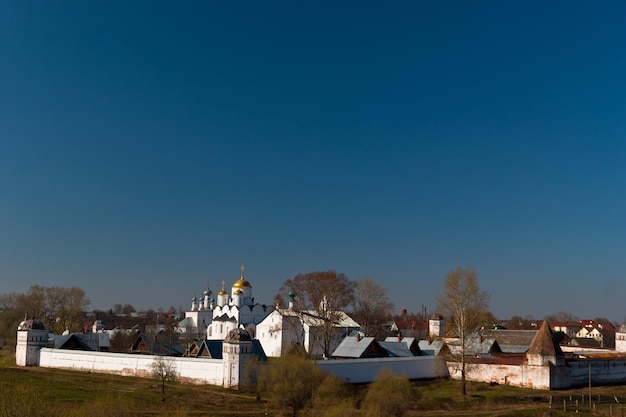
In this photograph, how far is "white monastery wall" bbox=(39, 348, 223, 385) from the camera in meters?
31.3

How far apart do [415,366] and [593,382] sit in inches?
436

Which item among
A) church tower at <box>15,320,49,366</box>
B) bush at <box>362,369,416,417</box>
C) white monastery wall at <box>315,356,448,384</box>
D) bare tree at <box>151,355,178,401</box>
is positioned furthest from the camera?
church tower at <box>15,320,49,366</box>

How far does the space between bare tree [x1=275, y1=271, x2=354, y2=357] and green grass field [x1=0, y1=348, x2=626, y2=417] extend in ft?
33.3

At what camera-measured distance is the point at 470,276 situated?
111 feet

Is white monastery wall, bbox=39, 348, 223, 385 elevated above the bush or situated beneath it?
situated beneath

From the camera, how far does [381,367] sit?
34375 mm

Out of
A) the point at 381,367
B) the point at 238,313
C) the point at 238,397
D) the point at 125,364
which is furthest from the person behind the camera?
the point at 238,313

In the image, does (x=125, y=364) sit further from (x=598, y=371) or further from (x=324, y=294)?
(x=598, y=371)

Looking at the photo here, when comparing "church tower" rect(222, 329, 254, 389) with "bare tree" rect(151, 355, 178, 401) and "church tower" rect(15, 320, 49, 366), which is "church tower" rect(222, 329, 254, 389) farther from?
"church tower" rect(15, 320, 49, 366)

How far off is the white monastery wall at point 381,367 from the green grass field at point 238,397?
953 mm

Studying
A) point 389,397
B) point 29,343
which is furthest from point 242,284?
point 389,397

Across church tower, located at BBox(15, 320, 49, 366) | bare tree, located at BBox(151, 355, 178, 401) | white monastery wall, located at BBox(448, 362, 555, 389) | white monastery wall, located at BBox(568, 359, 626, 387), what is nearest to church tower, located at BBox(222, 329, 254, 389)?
bare tree, located at BBox(151, 355, 178, 401)

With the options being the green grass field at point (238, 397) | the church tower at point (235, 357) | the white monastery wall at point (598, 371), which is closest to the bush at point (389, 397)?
the green grass field at point (238, 397)

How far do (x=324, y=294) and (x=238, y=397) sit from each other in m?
17.6
